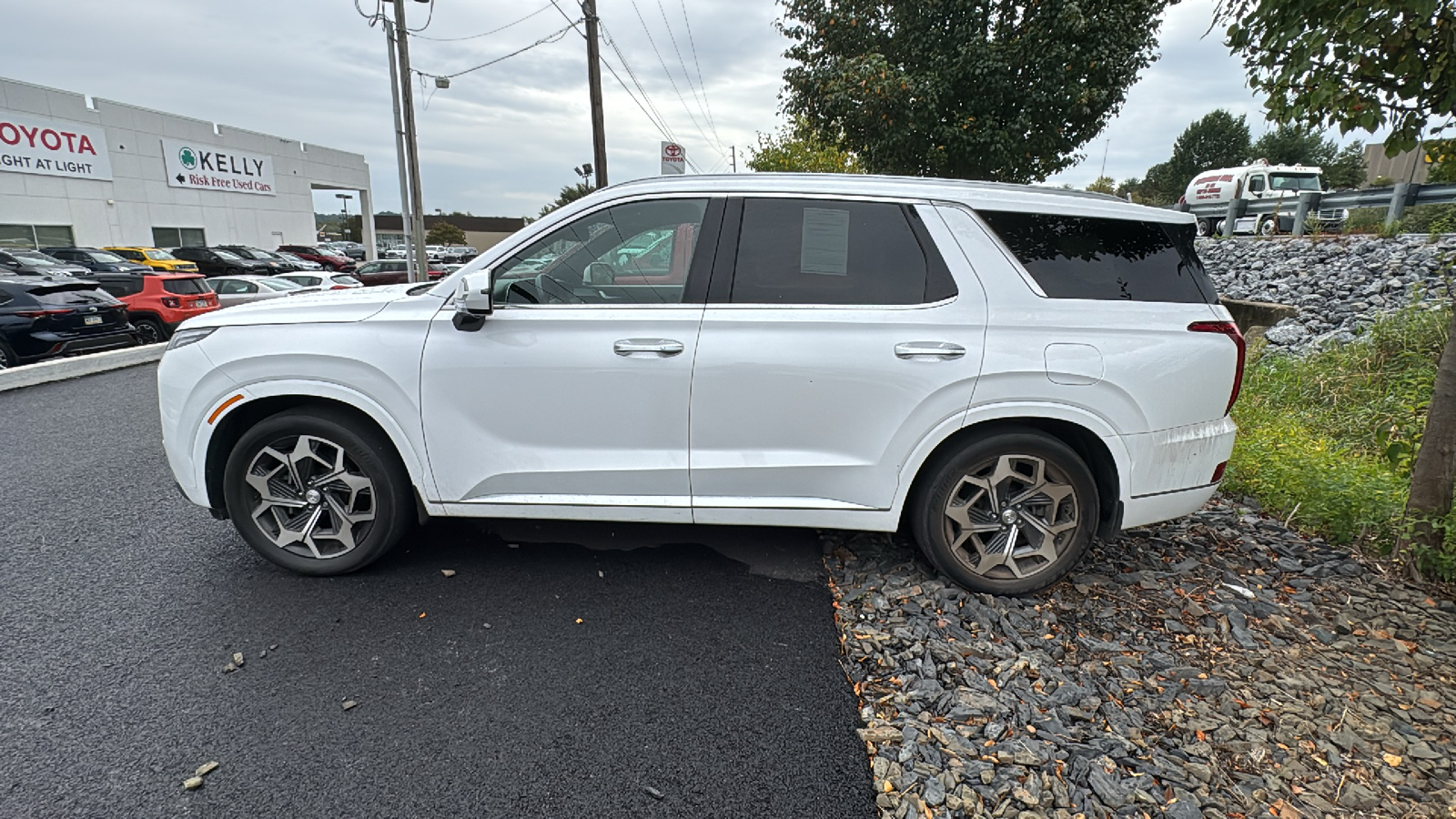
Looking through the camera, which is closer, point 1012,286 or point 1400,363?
point 1012,286

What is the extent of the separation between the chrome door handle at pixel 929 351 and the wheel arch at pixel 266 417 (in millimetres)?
2270

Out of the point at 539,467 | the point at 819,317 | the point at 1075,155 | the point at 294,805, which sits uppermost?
the point at 1075,155

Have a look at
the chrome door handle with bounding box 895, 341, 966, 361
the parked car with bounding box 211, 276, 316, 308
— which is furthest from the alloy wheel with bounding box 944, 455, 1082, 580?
the parked car with bounding box 211, 276, 316, 308

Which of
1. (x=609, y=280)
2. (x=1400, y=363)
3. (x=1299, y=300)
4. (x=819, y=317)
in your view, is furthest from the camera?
(x=1299, y=300)

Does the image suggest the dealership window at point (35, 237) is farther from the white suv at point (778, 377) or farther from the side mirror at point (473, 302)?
the side mirror at point (473, 302)

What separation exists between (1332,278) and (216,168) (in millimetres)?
43445

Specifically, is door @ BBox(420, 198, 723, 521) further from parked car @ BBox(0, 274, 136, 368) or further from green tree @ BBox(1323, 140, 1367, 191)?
green tree @ BBox(1323, 140, 1367, 191)

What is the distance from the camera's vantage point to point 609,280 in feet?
11.1

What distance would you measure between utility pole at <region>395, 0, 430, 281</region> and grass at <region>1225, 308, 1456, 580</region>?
60.3 ft

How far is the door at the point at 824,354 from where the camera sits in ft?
10.0

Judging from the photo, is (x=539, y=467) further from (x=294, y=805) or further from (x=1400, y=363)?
(x=1400, y=363)

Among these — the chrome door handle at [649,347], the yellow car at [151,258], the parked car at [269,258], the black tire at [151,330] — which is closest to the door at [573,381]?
the chrome door handle at [649,347]

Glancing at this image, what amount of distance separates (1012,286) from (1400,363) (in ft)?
20.9

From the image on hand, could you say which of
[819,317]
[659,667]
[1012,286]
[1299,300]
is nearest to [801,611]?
[659,667]
